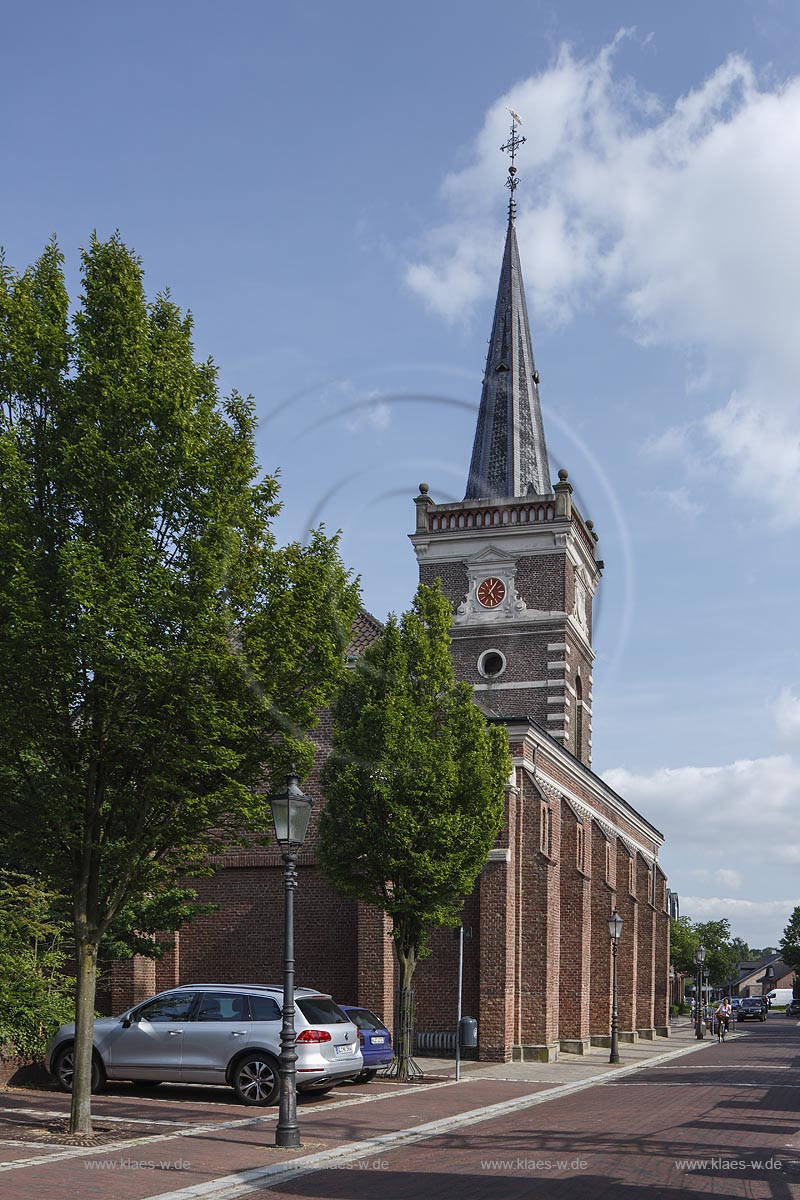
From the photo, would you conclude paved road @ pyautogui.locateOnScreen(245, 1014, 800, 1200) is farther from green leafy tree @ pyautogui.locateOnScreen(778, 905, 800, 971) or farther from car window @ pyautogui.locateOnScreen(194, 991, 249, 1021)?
green leafy tree @ pyautogui.locateOnScreen(778, 905, 800, 971)

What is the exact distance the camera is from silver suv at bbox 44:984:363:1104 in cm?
1761

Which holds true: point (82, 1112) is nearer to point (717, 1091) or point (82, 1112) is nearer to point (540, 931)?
point (717, 1091)

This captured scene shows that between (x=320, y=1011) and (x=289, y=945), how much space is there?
4075 mm

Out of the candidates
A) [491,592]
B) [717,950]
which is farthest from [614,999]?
[717,950]

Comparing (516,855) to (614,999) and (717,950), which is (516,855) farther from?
(717,950)

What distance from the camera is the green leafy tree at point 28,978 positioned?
62.1ft

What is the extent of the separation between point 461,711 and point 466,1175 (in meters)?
12.7

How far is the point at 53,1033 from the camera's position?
19.0 m

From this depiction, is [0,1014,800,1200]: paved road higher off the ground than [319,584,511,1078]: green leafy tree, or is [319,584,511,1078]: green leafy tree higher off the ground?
[319,584,511,1078]: green leafy tree

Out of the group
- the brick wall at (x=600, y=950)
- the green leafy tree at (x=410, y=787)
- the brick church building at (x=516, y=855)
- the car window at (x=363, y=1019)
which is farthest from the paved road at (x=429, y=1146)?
the brick wall at (x=600, y=950)

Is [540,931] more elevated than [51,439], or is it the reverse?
[51,439]

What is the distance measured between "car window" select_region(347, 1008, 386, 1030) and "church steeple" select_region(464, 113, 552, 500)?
2842cm

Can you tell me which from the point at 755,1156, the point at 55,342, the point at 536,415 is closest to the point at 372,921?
the point at 755,1156

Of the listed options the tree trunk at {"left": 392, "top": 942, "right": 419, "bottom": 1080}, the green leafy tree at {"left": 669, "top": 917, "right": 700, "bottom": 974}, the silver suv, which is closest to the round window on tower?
the tree trunk at {"left": 392, "top": 942, "right": 419, "bottom": 1080}
